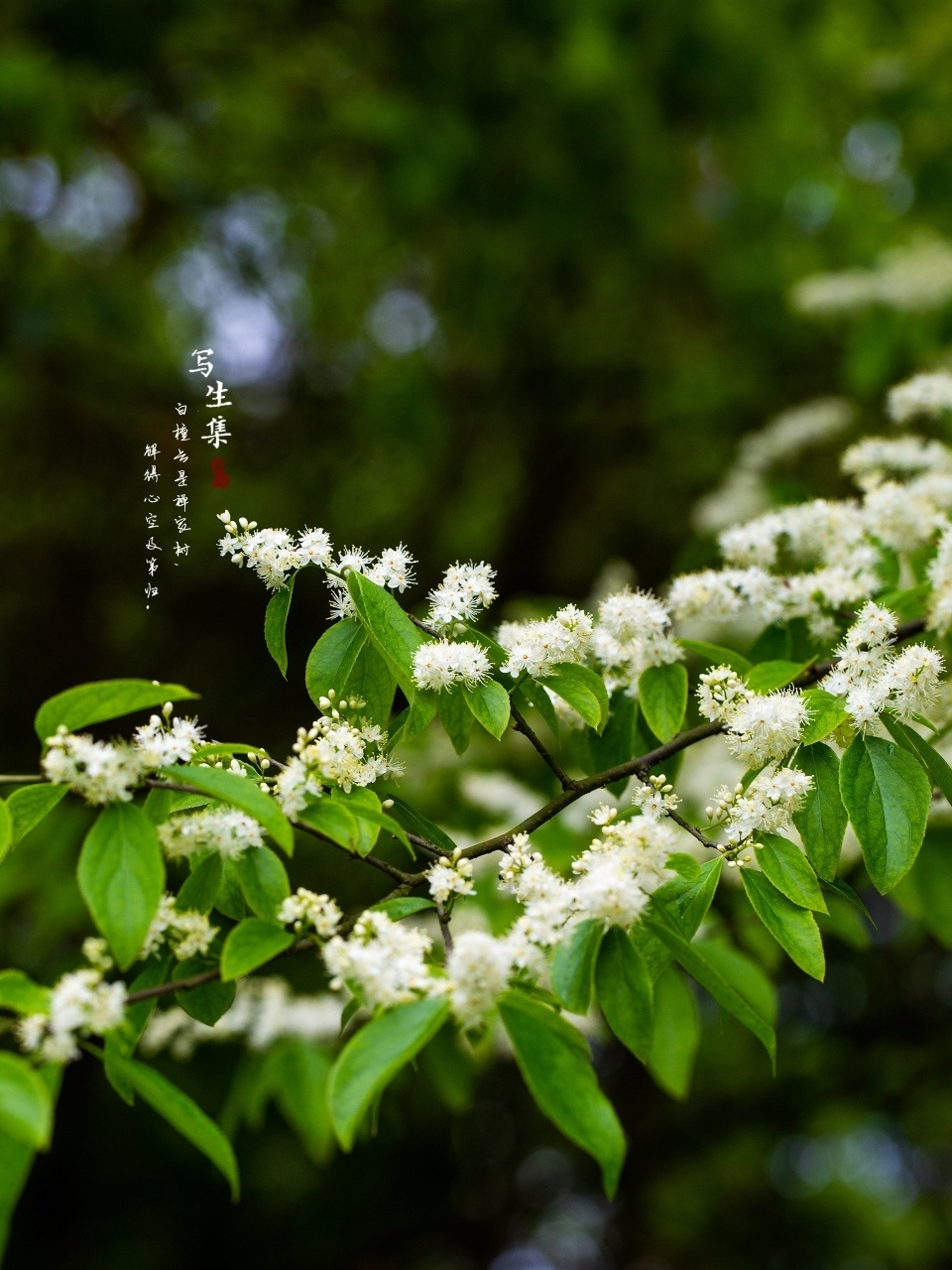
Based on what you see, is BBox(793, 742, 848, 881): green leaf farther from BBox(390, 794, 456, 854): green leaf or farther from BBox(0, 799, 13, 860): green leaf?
BBox(0, 799, 13, 860): green leaf

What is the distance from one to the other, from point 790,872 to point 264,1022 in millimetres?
1679

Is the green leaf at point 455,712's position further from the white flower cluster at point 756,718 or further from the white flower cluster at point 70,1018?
the white flower cluster at point 70,1018

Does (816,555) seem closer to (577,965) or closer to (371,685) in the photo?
(371,685)

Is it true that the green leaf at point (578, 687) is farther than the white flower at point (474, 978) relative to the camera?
Yes

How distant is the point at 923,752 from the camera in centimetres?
139

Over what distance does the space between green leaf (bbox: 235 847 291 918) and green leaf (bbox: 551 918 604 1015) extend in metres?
0.32

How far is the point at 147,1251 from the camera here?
5.12 meters

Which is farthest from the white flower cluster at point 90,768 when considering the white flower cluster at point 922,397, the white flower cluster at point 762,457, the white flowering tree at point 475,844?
the white flower cluster at point 762,457

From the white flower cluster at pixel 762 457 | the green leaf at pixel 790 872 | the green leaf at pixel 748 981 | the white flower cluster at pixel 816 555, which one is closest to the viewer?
the green leaf at pixel 790 872

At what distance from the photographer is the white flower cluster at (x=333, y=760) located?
123cm

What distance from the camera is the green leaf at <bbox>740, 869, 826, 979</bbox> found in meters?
1.21

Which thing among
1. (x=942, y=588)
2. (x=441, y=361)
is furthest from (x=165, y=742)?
(x=441, y=361)

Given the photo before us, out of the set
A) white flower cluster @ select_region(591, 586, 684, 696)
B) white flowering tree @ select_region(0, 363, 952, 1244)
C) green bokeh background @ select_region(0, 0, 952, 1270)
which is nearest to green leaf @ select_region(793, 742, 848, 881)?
white flowering tree @ select_region(0, 363, 952, 1244)

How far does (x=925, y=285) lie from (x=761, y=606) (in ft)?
6.98
